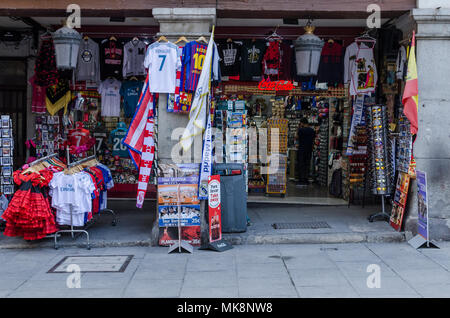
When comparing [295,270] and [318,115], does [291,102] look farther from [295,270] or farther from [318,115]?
[295,270]

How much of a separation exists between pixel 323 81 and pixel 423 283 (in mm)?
5298

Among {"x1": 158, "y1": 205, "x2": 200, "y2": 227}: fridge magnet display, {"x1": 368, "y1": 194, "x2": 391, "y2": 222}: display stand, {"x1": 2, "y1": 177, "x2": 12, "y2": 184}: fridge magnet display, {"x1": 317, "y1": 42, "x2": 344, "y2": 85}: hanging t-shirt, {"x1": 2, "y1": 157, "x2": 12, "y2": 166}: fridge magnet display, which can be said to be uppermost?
{"x1": 317, "y1": 42, "x2": 344, "y2": 85}: hanging t-shirt

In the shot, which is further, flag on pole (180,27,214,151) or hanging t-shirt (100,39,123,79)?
hanging t-shirt (100,39,123,79)

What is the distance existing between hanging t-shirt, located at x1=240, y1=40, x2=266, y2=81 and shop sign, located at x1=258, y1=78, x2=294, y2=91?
503 millimetres

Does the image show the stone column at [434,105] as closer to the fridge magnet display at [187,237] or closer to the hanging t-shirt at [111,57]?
the fridge magnet display at [187,237]

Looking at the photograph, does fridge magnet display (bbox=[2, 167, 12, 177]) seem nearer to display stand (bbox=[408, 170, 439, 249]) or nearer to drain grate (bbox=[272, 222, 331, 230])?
drain grate (bbox=[272, 222, 331, 230])

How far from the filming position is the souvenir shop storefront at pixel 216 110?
7750mm

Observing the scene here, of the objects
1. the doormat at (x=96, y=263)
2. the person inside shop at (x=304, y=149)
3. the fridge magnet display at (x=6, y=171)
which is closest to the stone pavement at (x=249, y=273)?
the doormat at (x=96, y=263)

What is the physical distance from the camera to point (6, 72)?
11031mm

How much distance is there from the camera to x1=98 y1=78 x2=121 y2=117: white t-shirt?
1067 centimetres

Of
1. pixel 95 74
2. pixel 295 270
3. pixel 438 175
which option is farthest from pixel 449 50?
pixel 95 74

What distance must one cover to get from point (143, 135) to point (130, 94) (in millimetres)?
2899

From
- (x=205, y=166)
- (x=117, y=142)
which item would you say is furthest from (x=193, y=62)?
(x=117, y=142)

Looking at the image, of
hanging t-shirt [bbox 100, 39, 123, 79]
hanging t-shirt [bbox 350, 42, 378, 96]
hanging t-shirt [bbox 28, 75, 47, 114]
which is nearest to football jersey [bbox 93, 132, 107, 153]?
hanging t-shirt [bbox 28, 75, 47, 114]
